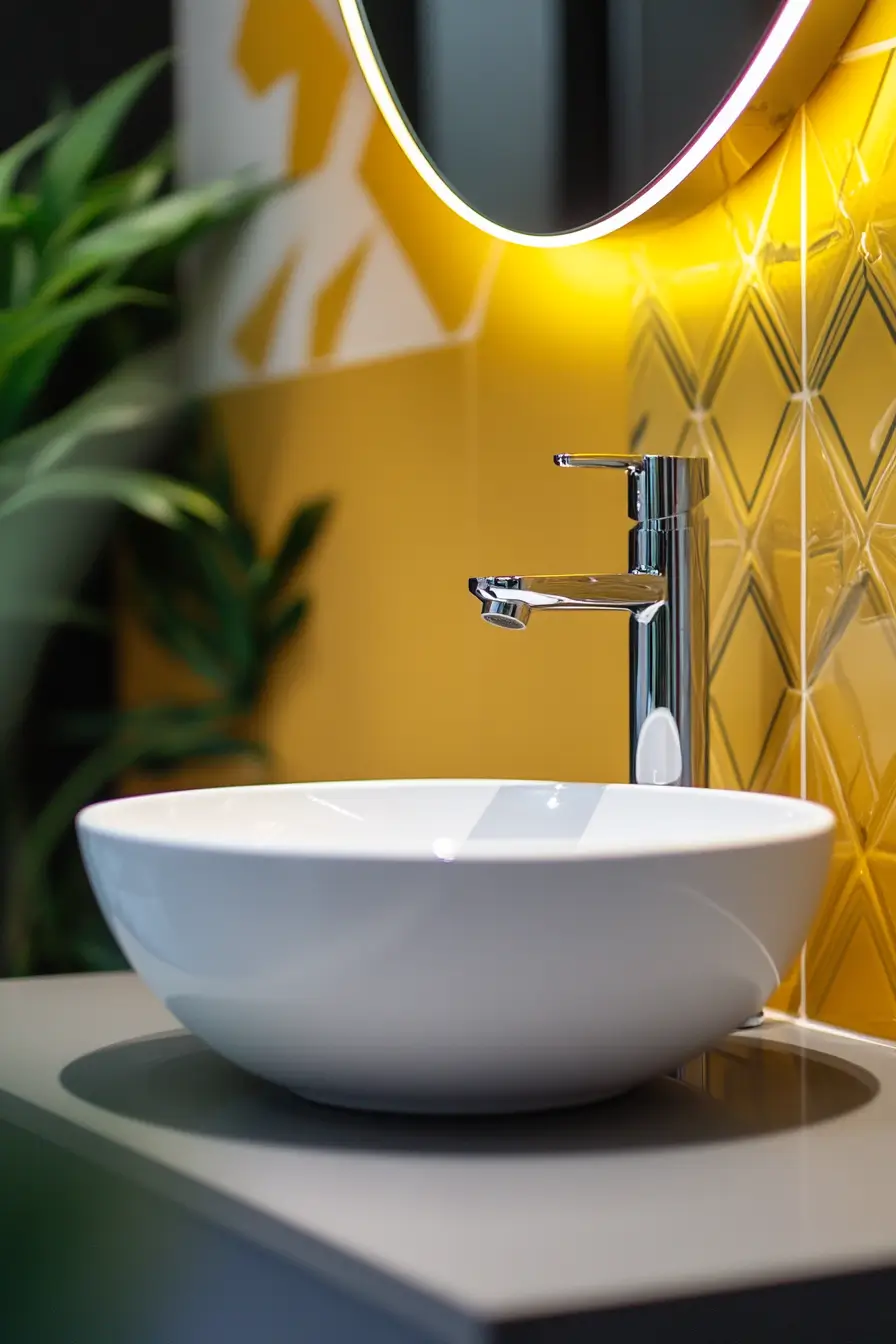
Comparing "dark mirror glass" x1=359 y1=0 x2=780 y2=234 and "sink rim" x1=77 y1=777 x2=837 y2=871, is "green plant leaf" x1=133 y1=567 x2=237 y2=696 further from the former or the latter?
"sink rim" x1=77 y1=777 x2=837 y2=871

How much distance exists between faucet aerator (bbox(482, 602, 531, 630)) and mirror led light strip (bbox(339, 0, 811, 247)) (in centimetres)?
32

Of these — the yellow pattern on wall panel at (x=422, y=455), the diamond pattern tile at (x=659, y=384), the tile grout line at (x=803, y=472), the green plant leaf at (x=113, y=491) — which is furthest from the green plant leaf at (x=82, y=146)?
the tile grout line at (x=803, y=472)

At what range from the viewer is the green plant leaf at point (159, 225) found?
65.2 inches

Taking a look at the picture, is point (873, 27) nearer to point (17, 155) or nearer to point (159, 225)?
point (159, 225)

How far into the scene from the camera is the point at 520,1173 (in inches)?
26.2

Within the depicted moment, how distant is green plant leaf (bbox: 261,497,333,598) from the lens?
1586 mm

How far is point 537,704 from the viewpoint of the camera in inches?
50.4

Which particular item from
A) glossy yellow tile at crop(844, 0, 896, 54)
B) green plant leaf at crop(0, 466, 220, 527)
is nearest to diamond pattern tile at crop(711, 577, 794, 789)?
glossy yellow tile at crop(844, 0, 896, 54)

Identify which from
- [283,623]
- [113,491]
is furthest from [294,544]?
[113,491]

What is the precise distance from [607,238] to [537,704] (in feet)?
1.15

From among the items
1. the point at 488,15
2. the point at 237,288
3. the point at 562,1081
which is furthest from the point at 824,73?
the point at 237,288

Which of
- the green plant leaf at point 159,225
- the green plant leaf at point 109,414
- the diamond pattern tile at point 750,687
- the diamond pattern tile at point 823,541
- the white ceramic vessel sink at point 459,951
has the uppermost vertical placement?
the green plant leaf at point 159,225

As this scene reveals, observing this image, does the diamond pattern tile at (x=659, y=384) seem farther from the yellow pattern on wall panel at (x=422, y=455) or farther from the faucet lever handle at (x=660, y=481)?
the faucet lever handle at (x=660, y=481)

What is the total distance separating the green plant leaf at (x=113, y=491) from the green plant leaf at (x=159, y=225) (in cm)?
18
